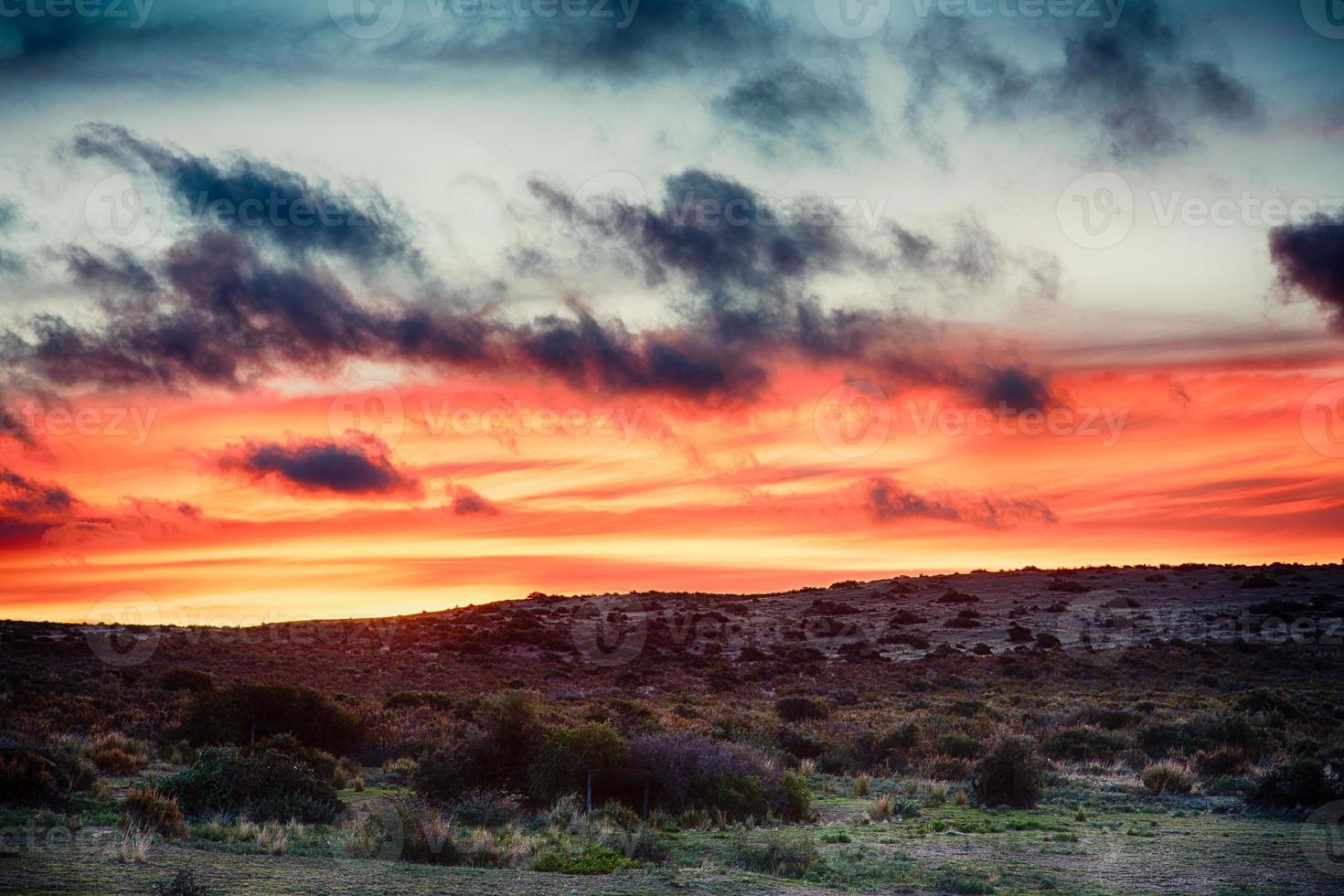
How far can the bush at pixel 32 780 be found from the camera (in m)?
16.9

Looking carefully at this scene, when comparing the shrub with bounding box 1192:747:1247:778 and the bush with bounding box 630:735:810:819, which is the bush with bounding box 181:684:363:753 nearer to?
the bush with bounding box 630:735:810:819

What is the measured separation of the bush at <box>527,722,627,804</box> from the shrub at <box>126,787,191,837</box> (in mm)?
6827

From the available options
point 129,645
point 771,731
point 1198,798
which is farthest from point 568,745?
point 129,645

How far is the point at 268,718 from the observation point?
28516 millimetres

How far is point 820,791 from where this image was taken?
25.0 metres

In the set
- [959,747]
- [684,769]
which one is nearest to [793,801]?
[684,769]

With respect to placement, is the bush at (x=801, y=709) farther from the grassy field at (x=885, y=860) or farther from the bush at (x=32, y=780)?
the bush at (x=32, y=780)

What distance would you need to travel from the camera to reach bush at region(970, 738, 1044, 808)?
2262cm

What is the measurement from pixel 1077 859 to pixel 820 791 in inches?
361

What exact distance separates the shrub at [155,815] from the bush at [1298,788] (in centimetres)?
2058

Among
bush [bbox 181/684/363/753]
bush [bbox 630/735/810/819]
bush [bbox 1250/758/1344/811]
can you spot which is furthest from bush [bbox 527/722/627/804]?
bush [bbox 1250/758/1344/811]

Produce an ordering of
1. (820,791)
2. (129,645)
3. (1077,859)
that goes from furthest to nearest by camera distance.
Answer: (129,645) → (820,791) → (1077,859)

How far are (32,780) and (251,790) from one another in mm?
3478

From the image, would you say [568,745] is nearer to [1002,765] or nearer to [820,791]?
[820,791]
